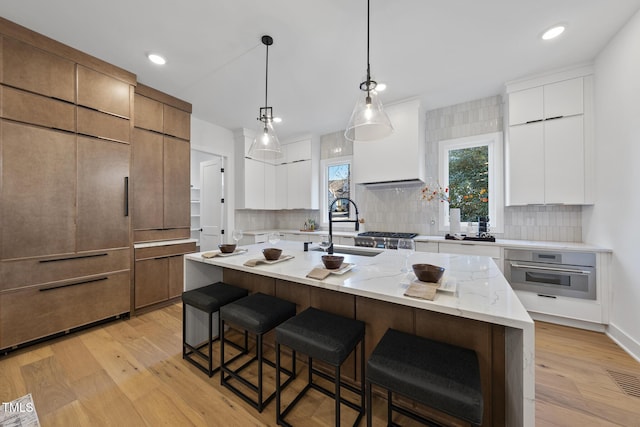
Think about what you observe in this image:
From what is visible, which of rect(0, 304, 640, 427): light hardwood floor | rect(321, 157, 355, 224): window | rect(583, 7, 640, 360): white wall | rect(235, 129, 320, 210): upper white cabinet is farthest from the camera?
rect(321, 157, 355, 224): window

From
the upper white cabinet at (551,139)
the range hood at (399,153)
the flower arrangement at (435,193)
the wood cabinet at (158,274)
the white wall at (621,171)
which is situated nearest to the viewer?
the white wall at (621,171)

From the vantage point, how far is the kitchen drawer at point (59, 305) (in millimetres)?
1987

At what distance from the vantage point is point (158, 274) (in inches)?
117

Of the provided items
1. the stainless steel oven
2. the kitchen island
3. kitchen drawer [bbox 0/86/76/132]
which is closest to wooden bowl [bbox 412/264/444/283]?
the kitchen island

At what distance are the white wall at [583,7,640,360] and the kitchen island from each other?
146 cm

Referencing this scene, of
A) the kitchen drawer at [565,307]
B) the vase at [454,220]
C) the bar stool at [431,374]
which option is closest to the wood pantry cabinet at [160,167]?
the bar stool at [431,374]

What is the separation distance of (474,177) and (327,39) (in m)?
2.77

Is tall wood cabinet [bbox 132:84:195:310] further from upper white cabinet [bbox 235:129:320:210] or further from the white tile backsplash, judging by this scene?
the white tile backsplash

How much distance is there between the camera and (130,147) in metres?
2.70

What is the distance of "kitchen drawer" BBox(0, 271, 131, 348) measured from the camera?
6.52 ft

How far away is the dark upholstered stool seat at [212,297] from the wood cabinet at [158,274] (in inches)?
54.4

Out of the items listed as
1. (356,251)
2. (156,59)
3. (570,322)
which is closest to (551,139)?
(570,322)

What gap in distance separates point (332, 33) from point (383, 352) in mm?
2491

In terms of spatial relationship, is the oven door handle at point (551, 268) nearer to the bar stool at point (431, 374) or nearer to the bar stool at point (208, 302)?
the bar stool at point (431, 374)
